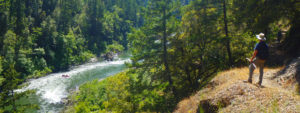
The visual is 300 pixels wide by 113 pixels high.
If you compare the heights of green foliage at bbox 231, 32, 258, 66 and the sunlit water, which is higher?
green foliage at bbox 231, 32, 258, 66

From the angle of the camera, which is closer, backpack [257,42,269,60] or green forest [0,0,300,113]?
backpack [257,42,269,60]

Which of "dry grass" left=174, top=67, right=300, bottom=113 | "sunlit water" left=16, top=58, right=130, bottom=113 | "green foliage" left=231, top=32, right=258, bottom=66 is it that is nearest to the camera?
"dry grass" left=174, top=67, right=300, bottom=113

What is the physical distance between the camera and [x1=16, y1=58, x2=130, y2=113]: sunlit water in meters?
31.9

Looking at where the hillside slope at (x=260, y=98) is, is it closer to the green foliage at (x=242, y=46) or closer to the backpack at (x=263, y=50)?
the backpack at (x=263, y=50)

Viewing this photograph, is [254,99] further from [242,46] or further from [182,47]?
[242,46]

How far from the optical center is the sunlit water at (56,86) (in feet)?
105

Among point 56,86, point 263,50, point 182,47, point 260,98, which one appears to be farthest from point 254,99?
point 56,86

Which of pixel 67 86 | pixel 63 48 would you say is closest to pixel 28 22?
pixel 63 48

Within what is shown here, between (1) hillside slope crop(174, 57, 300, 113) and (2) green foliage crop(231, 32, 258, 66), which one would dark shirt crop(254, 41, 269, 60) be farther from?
(2) green foliage crop(231, 32, 258, 66)

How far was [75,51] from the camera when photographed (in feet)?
232

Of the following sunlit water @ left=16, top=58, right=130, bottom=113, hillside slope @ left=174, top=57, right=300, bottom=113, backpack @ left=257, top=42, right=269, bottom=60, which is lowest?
sunlit water @ left=16, top=58, right=130, bottom=113

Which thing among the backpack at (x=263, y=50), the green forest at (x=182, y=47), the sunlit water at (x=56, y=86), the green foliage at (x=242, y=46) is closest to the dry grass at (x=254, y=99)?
the backpack at (x=263, y=50)

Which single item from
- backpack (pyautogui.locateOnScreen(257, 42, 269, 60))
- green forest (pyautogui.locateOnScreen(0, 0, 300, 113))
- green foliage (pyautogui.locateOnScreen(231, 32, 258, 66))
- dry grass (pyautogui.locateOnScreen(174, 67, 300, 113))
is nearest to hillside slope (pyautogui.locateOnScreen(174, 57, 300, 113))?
dry grass (pyautogui.locateOnScreen(174, 67, 300, 113))

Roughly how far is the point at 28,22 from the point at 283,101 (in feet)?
226
